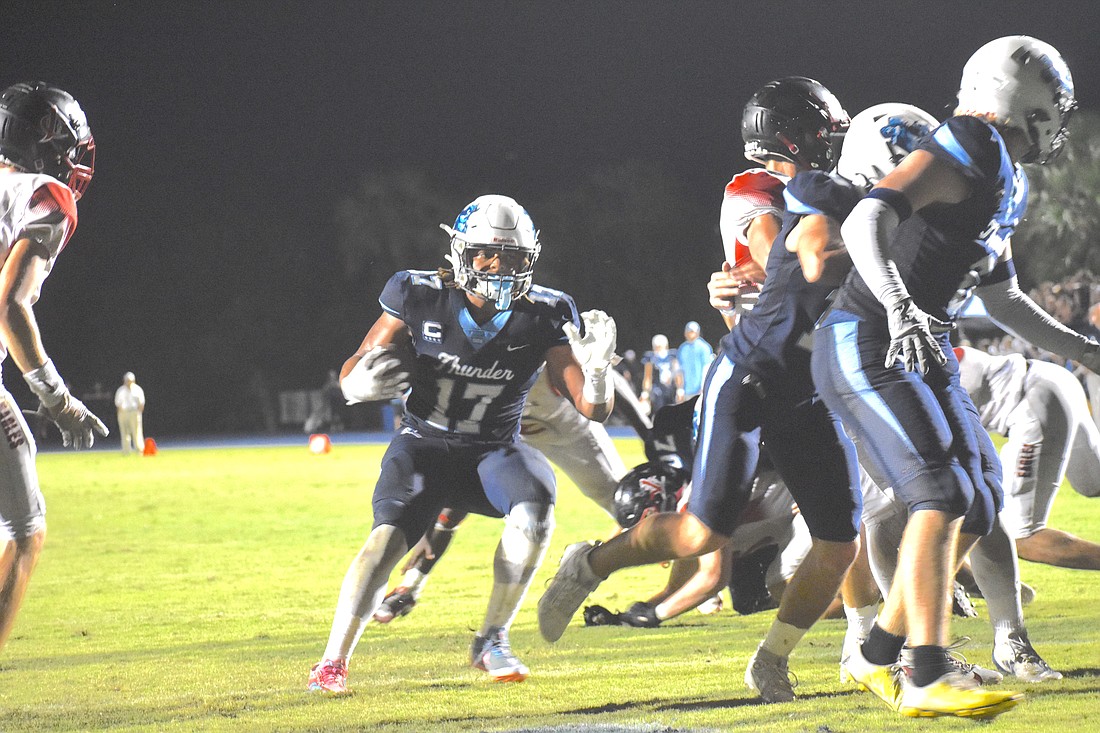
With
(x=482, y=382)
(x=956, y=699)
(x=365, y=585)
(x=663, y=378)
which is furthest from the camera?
(x=663, y=378)

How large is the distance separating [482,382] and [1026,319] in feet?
6.22

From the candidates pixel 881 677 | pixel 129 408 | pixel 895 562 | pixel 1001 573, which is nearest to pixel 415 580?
pixel 895 562

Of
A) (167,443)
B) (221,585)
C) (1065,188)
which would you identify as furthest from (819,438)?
(1065,188)

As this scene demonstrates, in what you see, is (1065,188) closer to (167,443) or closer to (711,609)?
(167,443)

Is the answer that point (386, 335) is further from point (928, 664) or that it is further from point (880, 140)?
point (928, 664)

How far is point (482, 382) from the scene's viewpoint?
4.98 metres

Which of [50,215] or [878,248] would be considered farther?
[50,215]

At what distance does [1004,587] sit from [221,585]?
16.1 ft

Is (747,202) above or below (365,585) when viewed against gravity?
above

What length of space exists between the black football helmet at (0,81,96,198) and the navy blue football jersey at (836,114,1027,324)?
105 inches

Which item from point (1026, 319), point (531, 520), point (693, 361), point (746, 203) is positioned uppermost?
point (746, 203)

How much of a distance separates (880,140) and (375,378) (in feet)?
6.31

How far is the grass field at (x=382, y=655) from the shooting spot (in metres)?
4.27

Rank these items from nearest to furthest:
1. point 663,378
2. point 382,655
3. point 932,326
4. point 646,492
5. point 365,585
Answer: point 932,326, point 365,585, point 382,655, point 646,492, point 663,378
